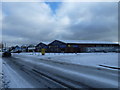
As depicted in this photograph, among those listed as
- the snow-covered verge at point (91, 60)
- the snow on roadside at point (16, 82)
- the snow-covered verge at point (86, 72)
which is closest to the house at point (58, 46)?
the snow-covered verge at point (91, 60)

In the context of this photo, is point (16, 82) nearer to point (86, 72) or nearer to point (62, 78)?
point (62, 78)

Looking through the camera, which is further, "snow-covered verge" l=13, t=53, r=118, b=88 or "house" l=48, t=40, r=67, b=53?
"house" l=48, t=40, r=67, b=53

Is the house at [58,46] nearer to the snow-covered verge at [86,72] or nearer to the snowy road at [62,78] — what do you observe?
the snow-covered verge at [86,72]

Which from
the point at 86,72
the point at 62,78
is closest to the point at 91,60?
the point at 86,72

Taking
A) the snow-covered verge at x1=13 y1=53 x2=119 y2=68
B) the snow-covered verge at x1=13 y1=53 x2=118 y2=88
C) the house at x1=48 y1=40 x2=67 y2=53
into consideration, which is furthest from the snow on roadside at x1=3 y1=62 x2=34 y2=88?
the house at x1=48 y1=40 x2=67 y2=53

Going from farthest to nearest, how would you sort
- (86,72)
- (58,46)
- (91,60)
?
(58,46) → (91,60) → (86,72)

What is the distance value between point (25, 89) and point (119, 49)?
59935 millimetres

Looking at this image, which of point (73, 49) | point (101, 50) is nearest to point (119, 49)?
point (101, 50)

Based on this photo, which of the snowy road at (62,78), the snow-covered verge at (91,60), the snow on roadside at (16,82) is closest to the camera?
the snow on roadside at (16,82)

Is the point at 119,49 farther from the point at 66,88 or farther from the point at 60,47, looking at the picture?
the point at 66,88

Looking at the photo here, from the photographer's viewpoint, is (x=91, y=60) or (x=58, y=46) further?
(x=58, y=46)

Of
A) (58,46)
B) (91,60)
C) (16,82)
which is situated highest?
(58,46)

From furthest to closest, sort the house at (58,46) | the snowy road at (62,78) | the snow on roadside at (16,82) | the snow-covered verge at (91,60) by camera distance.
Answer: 1. the house at (58,46)
2. the snow-covered verge at (91,60)
3. the snowy road at (62,78)
4. the snow on roadside at (16,82)

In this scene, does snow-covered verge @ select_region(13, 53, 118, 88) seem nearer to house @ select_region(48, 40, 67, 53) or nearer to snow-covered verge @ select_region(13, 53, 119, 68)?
snow-covered verge @ select_region(13, 53, 119, 68)
